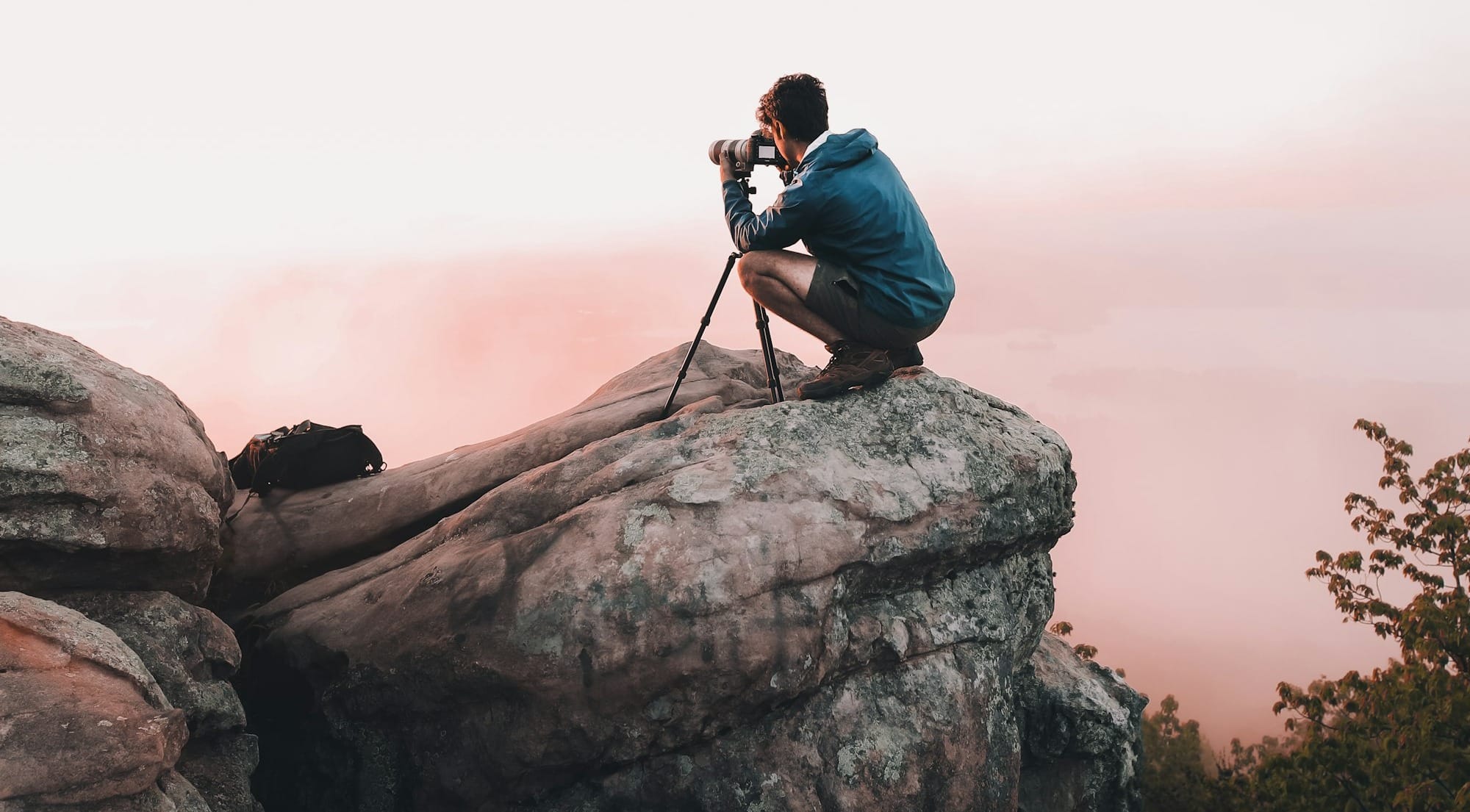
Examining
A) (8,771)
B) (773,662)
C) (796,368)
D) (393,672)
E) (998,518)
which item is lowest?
(8,771)

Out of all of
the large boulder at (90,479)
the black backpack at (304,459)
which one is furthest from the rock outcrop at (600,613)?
the black backpack at (304,459)

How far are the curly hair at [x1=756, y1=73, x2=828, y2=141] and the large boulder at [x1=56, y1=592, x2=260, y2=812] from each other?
585cm

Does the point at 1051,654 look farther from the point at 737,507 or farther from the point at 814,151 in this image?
the point at 814,151

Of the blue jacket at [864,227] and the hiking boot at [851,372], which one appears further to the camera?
the hiking boot at [851,372]

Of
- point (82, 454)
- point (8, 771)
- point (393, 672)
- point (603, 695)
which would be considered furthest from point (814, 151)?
point (8, 771)

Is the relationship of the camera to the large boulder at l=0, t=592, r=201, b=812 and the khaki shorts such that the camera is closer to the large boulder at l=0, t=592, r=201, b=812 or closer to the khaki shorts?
the khaki shorts

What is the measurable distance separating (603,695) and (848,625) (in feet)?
6.02

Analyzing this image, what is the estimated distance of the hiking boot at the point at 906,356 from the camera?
28.3ft

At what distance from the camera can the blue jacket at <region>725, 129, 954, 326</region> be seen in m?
7.59

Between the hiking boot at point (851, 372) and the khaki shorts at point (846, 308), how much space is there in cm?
11

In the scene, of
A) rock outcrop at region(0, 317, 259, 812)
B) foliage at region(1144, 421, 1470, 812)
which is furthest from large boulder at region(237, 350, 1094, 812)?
foliage at region(1144, 421, 1470, 812)

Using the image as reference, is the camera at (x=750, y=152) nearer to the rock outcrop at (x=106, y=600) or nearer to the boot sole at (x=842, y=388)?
the boot sole at (x=842, y=388)

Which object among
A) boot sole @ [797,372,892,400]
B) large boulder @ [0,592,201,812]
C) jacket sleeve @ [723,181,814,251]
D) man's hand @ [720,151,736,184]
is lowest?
large boulder @ [0,592,201,812]

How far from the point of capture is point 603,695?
6691 mm
